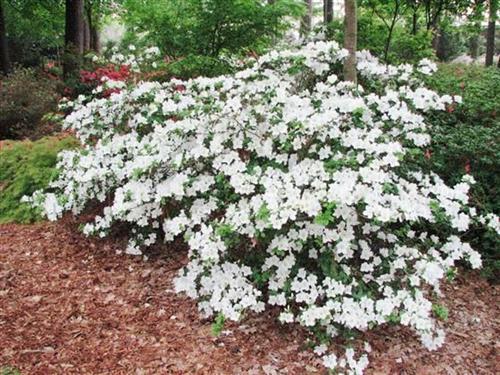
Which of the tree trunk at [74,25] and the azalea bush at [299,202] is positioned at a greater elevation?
the tree trunk at [74,25]

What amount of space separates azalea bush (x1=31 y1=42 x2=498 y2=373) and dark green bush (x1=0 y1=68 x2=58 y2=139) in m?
4.47

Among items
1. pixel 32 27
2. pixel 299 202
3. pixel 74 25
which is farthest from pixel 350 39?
pixel 32 27

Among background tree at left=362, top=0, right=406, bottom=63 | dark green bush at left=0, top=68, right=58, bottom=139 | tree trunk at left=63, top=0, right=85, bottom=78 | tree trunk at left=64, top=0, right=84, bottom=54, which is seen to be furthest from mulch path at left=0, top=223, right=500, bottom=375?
tree trunk at left=64, top=0, right=84, bottom=54

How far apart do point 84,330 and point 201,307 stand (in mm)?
830

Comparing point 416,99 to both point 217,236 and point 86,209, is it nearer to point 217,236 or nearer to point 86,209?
point 217,236

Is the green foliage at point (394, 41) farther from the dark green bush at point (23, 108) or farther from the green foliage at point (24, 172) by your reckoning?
the dark green bush at point (23, 108)

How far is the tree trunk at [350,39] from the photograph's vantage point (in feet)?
Result: 14.6

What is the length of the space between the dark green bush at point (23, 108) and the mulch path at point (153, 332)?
430 cm

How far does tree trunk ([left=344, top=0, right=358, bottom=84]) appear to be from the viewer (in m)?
4.44

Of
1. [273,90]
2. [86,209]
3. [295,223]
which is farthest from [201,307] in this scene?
[86,209]

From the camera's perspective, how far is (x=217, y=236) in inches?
119

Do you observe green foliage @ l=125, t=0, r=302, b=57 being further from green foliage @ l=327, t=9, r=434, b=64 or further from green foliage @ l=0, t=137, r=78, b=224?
green foliage @ l=0, t=137, r=78, b=224

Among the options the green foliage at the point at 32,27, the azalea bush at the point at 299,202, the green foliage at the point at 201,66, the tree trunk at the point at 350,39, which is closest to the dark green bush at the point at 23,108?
the green foliage at the point at 201,66

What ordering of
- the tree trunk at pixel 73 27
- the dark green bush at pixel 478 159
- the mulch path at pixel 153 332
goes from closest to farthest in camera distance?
1. the mulch path at pixel 153 332
2. the dark green bush at pixel 478 159
3. the tree trunk at pixel 73 27
